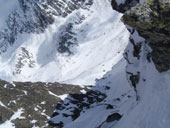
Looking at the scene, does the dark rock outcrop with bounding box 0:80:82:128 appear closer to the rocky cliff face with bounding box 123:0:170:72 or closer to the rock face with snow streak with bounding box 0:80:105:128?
the rock face with snow streak with bounding box 0:80:105:128

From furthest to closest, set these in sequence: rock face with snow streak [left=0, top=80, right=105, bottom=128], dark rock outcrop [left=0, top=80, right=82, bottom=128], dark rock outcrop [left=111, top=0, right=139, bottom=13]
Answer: dark rock outcrop [left=0, top=80, right=82, bottom=128], rock face with snow streak [left=0, top=80, right=105, bottom=128], dark rock outcrop [left=111, top=0, right=139, bottom=13]

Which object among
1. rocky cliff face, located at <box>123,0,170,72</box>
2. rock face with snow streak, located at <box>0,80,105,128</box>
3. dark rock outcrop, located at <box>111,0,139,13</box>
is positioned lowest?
rock face with snow streak, located at <box>0,80,105,128</box>

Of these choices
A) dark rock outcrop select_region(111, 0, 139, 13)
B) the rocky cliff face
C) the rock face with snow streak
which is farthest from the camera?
the rock face with snow streak

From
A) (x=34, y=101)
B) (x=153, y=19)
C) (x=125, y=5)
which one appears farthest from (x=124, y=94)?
(x=153, y=19)

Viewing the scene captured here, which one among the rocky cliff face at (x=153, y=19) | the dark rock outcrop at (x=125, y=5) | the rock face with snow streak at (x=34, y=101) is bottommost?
the rock face with snow streak at (x=34, y=101)

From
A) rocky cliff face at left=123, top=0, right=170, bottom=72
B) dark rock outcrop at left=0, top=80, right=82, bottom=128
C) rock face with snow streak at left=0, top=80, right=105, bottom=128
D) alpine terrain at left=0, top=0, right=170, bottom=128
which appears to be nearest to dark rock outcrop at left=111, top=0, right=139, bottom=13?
alpine terrain at left=0, top=0, right=170, bottom=128

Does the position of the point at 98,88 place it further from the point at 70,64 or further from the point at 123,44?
the point at 70,64

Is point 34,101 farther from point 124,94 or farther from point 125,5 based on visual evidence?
point 125,5

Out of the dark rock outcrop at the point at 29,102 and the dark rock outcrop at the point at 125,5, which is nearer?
the dark rock outcrop at the point at 125,5

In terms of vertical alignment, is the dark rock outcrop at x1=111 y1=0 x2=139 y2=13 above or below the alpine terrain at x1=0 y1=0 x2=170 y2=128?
above

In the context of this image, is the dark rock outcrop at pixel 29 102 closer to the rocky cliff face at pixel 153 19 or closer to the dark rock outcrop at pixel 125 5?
the dark rock outcrop at pixel 125 5

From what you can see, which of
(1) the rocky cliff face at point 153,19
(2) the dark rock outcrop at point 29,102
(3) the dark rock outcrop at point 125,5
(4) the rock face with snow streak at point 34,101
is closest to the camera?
(1) the rocky cliff face at point 153,19

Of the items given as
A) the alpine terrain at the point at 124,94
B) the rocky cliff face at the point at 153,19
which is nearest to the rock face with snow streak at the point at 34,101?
the alpine terrain at the point at 124,94

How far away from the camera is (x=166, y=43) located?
17.0m
